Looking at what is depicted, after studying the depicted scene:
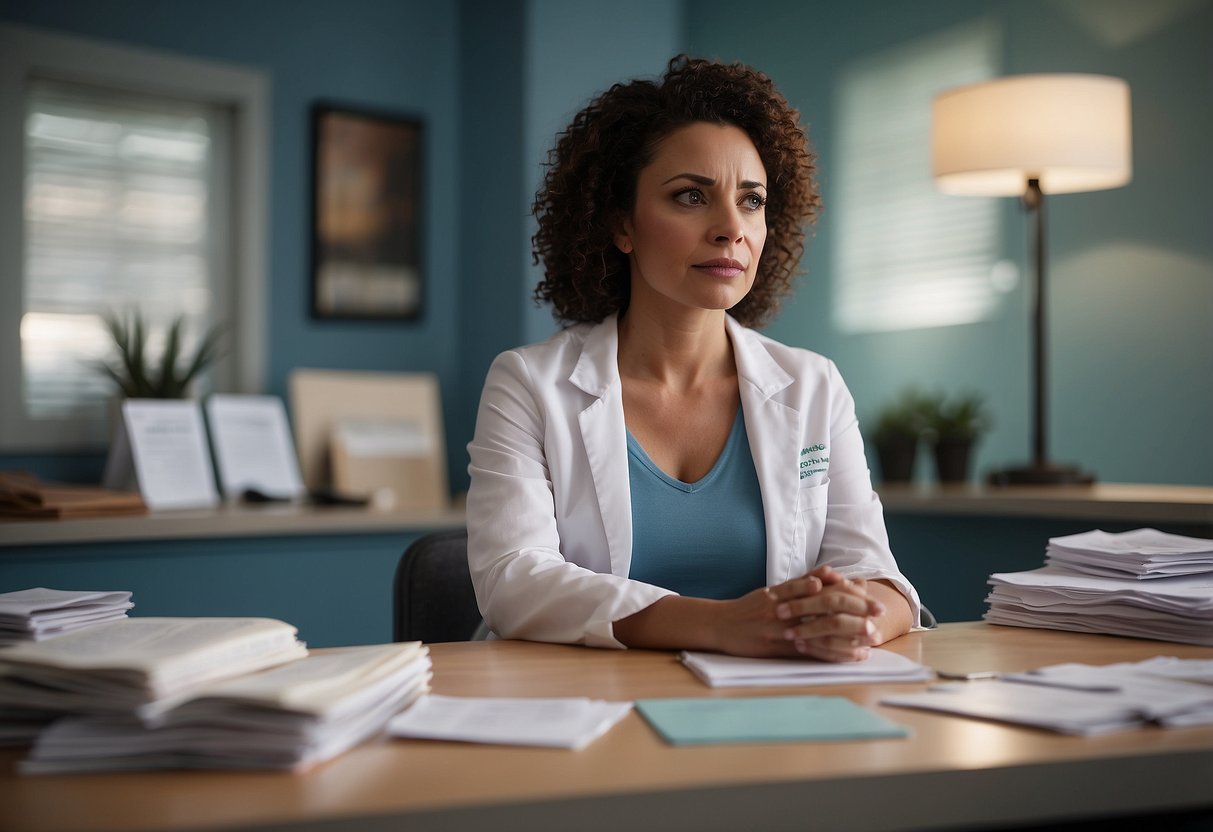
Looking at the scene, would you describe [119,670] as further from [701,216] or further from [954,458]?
[954,458]

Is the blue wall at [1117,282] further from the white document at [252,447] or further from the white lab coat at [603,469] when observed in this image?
the white document at [252,447]

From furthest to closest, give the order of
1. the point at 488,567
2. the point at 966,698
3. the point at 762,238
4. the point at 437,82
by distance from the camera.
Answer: the point at 437,82 → the point at 762,238 → the point at 488,567 → the point at 966,698

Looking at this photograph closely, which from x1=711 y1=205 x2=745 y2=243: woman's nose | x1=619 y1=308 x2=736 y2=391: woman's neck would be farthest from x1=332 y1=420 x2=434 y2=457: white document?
x1=711 y1=205 x2=745 y2=243: woman's nose

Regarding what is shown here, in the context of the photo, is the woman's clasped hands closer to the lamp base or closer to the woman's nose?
the woman's nose

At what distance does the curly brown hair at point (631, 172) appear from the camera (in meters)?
1.99

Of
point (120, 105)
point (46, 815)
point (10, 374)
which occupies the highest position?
point (120, 105)

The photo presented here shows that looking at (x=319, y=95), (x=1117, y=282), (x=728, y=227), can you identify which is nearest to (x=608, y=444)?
(x=728, y=227)

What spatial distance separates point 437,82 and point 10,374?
5.85ft

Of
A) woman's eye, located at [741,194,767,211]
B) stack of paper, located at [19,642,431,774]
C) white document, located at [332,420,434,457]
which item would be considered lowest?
stack of paper, located at [19,642,431,774]

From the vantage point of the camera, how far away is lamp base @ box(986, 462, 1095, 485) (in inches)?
116

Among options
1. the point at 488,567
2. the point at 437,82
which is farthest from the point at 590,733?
the point at 437,82

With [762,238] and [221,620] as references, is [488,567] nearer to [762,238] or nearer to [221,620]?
[221,620]

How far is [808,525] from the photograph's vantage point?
1.80 m

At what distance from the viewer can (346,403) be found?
3.90m
